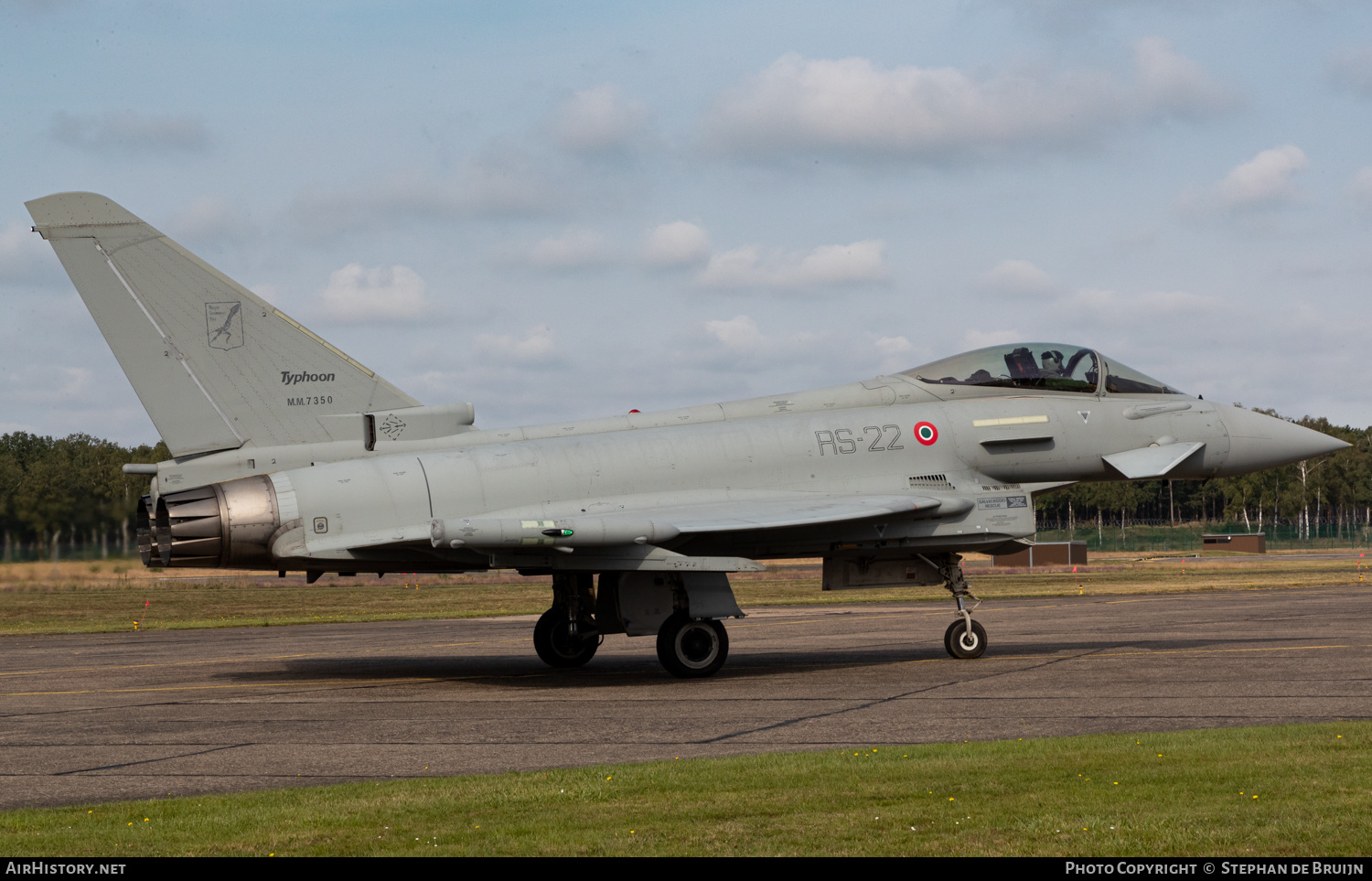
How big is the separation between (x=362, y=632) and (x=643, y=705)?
45.5 ft

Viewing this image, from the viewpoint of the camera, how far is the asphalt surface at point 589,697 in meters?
9.79

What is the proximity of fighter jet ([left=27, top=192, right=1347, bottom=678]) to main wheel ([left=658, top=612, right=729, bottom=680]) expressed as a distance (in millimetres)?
27

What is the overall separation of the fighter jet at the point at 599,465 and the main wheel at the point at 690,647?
27 millimetres

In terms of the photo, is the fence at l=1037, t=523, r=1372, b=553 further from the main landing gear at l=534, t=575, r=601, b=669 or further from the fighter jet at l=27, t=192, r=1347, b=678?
the main landing gear at l=534, t=575, r=601, b=669

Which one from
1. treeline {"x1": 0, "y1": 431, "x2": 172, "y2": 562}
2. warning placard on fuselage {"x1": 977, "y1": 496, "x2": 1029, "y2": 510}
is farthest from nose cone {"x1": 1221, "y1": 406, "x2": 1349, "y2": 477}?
treeline {"x1": 0, "y1": 431, "x2": 172, "y2": 562}

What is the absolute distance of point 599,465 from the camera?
15.2 metres

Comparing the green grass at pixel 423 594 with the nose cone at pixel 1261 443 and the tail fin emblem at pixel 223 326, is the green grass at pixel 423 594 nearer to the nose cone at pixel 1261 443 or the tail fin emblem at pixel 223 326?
the tail fin emblem at pixel 223 326

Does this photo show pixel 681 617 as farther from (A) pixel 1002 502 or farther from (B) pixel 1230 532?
(B) pixel 1230 532

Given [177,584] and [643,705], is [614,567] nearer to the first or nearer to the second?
[643,705]

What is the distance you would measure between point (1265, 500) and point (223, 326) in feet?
364

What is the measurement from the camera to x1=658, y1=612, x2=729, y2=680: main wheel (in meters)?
15.1

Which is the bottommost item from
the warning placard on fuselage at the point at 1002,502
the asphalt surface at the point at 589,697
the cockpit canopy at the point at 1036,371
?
the asphalt surface at the point at 589,697

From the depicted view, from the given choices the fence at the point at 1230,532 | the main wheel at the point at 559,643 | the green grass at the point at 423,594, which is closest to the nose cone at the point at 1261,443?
the main wheel at the point at 559,643

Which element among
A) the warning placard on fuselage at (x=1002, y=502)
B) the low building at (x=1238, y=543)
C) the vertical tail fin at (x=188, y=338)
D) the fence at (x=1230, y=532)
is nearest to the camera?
the vertical tail fin at (x=188, y=338)
